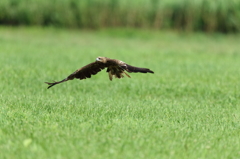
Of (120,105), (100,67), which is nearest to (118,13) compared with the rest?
(120,105)

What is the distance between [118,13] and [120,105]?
15.2 metres

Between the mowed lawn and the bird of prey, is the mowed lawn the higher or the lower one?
Answer: the lower one

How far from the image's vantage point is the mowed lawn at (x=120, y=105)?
19.4ft

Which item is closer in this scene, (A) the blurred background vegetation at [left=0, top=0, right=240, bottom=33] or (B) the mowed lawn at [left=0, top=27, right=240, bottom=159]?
(B) the mowed lawn at [left=0, top=27, right=240, bottom=159]

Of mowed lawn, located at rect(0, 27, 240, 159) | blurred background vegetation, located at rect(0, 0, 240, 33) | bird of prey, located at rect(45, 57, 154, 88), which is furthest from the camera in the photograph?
blurred background vegetation, located at rect(0, 0, 240, 33)

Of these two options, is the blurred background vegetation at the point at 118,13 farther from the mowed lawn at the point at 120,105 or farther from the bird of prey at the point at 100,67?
the bird of prey at the point at 100,67

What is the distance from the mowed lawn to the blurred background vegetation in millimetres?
4882

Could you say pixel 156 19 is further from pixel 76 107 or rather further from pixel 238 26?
pixel 76 107

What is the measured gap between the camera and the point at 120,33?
2256 centimetres

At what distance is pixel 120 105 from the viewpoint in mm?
8547

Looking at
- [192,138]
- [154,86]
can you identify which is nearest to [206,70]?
[154,86]

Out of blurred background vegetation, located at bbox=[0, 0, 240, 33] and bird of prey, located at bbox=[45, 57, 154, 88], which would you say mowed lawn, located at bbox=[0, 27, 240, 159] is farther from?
blurred background vegetation, located at bbox=[0, 0, 240, 33]

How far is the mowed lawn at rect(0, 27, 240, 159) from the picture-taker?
5898mm

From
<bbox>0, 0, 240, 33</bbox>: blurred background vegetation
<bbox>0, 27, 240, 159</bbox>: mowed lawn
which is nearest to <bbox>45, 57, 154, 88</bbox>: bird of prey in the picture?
<bbox>0, 27, 240, 159</bbox>: mowed lawn
